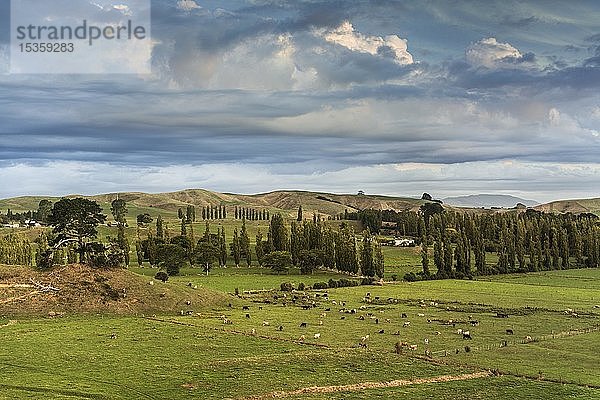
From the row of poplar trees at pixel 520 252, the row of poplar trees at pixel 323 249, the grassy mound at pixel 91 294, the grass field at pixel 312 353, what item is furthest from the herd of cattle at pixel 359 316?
the row of poplar trees at pixel 520 252

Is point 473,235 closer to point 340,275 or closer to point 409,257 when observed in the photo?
point 409,257

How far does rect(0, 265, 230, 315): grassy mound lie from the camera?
8631 cm

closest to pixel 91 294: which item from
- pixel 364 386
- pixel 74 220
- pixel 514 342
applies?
pixel 74 220

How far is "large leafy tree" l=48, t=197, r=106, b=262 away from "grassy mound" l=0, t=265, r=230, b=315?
25.1ft

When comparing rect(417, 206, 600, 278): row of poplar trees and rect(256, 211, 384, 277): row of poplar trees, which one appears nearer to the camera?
rect(256, 211, 384, 277): row of poplar trees

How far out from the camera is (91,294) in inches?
3551

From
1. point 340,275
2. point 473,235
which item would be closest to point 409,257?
point 473,235

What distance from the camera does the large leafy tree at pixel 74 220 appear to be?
102m

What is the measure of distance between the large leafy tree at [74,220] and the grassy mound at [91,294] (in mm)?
7638

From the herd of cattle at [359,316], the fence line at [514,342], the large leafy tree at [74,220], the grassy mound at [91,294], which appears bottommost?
the fence line at [514,342]

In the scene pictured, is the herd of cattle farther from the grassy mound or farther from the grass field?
the grassy mound

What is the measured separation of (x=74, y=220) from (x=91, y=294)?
1853 centimetres

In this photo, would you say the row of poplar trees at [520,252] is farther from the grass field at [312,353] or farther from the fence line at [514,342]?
the fence line at [514,342]

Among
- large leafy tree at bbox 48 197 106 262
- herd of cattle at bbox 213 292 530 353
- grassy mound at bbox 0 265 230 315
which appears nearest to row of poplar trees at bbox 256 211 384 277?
herd of cattle at bbox 213 292 530 353
